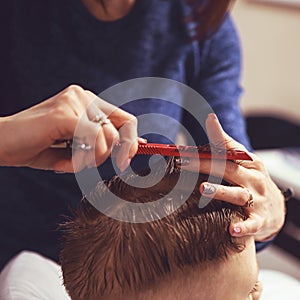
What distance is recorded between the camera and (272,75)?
2.22 meters

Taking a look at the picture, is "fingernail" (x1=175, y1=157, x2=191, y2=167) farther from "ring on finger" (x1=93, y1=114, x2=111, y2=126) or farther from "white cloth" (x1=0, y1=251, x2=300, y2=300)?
"white cloth" (x1=0, y1=251, x2=300, y2=300)

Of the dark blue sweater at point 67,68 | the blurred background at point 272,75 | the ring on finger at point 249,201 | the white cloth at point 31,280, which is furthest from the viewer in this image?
the blurred background at point 272,75

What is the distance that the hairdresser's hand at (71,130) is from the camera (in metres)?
0.52

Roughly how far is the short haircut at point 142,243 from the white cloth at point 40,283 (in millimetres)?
125

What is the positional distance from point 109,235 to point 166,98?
0.43 meters

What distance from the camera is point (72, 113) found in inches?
20.4

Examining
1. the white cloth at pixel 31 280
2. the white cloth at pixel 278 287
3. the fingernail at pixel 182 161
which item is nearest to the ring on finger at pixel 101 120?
the fingernail at pixel 182 161

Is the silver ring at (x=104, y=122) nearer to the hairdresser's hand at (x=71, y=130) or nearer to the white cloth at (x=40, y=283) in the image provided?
the hairdresser's hand at (x=71, y=130)

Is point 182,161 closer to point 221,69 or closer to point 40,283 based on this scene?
point 40,283

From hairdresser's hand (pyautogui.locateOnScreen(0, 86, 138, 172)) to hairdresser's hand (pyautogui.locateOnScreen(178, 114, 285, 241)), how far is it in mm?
93

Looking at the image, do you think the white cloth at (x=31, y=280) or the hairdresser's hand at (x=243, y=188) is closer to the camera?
the hairdresser's hand at (x=243, y=188)

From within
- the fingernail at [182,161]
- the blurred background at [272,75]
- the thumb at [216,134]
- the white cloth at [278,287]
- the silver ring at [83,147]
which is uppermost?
the silver ring at [83,147]

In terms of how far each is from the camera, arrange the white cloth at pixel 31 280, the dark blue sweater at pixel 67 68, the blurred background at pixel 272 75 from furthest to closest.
A: the blurred background at pixel 272 75 → the dark blue sweater at pixel 67 68 → the white cloth at pixel 31 280

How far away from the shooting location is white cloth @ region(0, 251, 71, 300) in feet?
2.43
